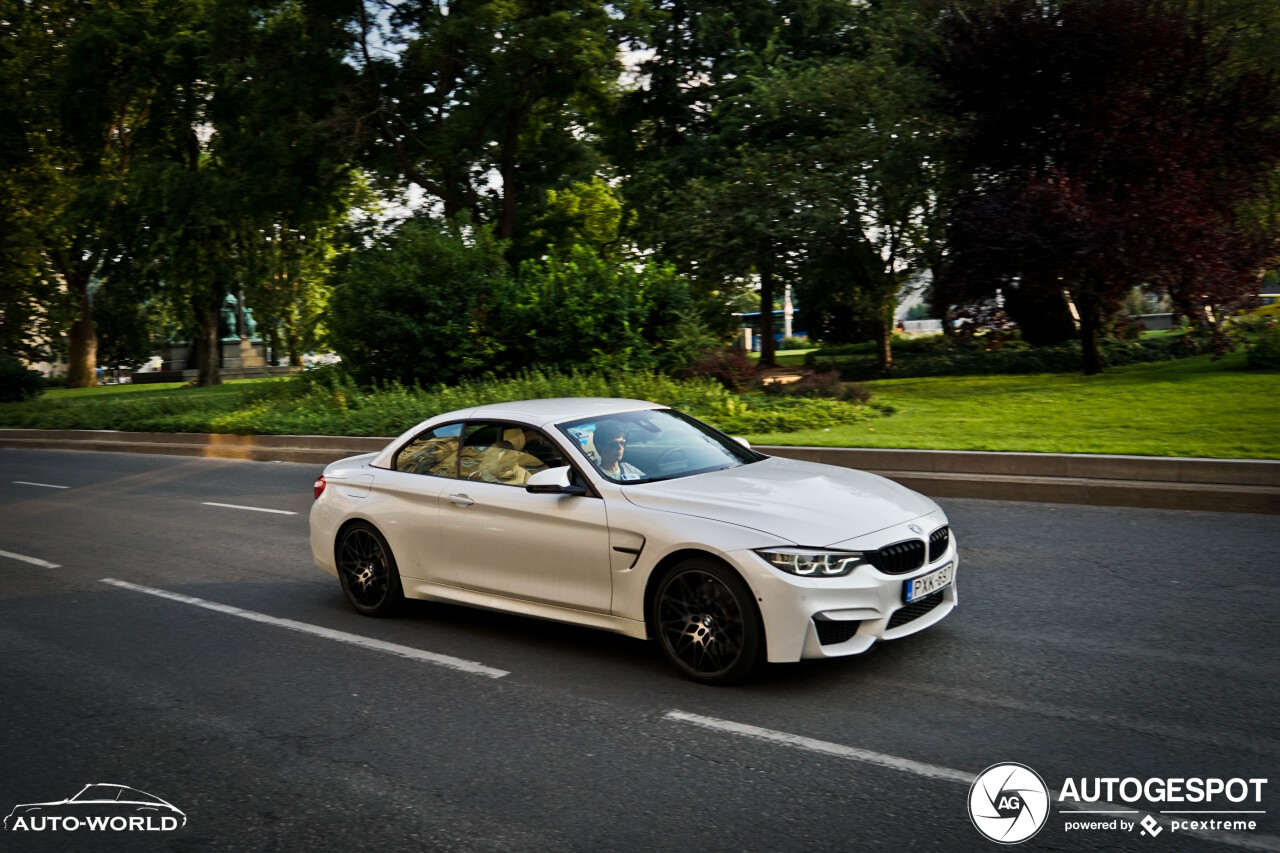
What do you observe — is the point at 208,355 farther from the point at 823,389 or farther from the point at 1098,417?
the point at 1098,417

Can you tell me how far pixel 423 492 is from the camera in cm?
684

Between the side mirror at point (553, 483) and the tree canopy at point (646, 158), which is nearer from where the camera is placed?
the side mirror at point (553, 483)

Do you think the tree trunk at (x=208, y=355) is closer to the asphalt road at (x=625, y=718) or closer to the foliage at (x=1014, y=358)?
the foliage at (x=1014, y=358)

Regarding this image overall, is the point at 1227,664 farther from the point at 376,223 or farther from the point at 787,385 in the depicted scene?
the point at 376,223

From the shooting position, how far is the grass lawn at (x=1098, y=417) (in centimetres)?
1234

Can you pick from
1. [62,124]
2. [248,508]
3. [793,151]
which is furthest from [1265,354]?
[62,124]

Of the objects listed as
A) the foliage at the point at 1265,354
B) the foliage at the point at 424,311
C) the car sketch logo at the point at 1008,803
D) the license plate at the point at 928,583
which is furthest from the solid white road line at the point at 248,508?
the foliage at the point at 1265,354

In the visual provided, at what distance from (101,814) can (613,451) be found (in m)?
3.23

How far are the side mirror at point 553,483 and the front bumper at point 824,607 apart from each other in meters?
1.16

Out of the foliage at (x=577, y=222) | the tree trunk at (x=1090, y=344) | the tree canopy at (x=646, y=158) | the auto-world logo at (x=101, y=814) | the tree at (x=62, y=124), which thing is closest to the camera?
the auto-world logo at (x=101, y=814)

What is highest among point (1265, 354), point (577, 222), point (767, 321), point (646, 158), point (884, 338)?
point (646, 158)

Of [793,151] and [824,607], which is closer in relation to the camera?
[824,607]

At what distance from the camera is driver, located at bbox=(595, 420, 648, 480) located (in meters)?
6.17

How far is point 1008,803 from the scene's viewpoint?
3.96m
